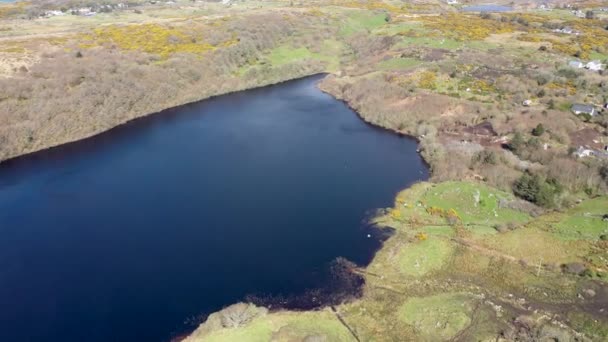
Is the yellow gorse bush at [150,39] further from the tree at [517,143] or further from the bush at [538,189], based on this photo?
the bush at [538,189]

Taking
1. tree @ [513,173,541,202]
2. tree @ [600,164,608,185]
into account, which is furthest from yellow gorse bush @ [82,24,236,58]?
tree @ [600,164,608,185]

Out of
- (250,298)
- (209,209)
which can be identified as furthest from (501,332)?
(209,209)

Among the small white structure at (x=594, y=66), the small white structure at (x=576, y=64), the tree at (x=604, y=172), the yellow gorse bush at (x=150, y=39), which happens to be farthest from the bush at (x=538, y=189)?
the yellow gorse bush at (x=150, y=39)

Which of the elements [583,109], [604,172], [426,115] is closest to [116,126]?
[426,115]

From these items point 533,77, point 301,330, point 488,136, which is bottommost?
point 301,330

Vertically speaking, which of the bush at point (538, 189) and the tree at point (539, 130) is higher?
the tree at point (539, 130)

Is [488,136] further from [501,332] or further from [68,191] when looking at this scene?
[68,191]

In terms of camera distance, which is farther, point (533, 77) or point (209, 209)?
point (533, 77)
